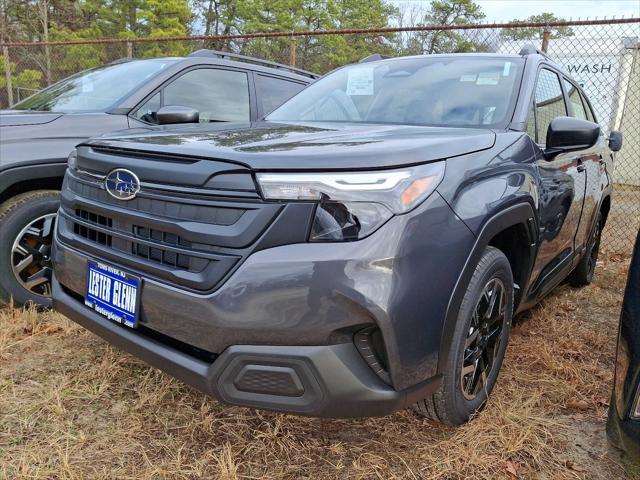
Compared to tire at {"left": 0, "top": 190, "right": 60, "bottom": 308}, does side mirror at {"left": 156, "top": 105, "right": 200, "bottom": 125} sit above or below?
above

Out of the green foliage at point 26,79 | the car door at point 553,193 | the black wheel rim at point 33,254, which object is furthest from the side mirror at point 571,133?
the green foliage at point 26,79

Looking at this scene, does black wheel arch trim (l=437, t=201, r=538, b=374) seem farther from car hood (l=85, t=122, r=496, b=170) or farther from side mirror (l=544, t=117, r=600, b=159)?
side mirror (l=544, t=117, r=600, b=159)

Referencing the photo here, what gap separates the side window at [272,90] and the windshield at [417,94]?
1159mm

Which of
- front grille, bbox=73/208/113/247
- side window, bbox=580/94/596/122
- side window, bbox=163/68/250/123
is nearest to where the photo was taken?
front grille, bbox=73/208/113/247

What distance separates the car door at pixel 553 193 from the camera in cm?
261

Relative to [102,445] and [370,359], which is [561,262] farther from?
[102,445]

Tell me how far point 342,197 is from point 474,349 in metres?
0.96

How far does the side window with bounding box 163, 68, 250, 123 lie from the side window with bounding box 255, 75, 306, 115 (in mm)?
137

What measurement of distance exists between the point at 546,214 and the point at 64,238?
2.23m

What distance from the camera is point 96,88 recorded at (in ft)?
12.5

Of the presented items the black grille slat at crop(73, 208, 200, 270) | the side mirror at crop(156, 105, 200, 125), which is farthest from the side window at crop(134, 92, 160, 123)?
the black grille slat at crop(73, 208, 200, 270)

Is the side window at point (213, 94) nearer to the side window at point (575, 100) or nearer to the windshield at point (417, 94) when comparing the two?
the windshield at point (417, 94)

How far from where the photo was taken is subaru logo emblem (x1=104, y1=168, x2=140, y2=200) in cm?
187

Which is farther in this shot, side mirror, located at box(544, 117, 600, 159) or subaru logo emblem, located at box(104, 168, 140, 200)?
side mirror, located at box(544, 117, 600, 159)
